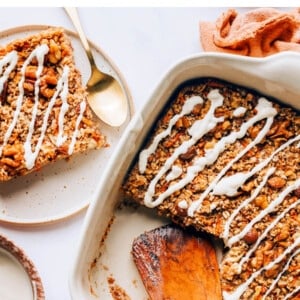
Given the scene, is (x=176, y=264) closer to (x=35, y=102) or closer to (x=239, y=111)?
(x=239, y=111)

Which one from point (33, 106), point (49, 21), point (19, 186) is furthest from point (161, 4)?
point (19, 186)

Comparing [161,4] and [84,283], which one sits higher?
[161,4]

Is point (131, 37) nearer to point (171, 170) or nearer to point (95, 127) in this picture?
point (95, 127)

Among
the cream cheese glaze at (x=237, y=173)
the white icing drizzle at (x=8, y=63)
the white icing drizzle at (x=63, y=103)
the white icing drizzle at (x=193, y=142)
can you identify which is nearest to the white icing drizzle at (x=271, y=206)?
the cream cheese glaze at (x=237, y=173)

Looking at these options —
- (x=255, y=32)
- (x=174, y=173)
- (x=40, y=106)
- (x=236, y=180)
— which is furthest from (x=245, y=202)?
(x=40, y=106)

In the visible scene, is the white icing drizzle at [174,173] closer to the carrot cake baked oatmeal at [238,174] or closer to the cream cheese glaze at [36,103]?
the carrot cake baked oatmeal at [238,174]

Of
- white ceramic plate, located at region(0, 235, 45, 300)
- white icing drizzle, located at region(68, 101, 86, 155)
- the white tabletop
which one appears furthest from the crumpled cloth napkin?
white ceramic plate, located at region(0, 235, 45, 300)

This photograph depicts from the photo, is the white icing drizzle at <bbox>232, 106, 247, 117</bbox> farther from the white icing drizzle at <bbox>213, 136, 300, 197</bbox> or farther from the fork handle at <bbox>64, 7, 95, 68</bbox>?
the fork handle at <bbox>64, 7, 95, 68</bbox>
